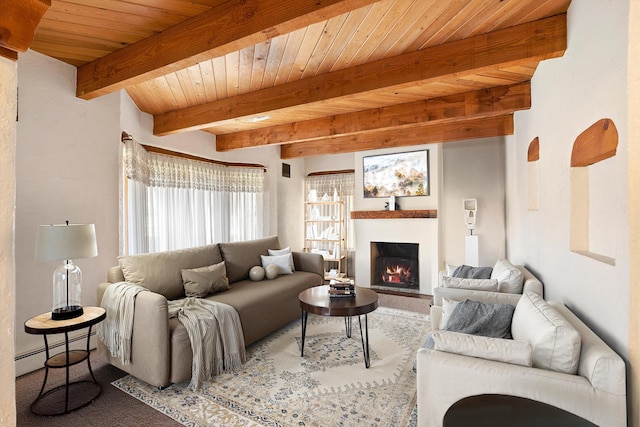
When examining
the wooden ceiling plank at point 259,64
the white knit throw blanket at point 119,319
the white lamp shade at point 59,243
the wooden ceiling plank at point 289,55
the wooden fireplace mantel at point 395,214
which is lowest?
the white knit throw blanket at point 119,319

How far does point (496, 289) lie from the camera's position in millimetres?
2604

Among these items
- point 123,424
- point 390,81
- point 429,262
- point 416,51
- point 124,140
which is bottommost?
point 123,424

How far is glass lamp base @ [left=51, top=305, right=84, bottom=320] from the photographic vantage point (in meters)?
2.15

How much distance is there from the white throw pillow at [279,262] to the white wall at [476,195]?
8.65ft

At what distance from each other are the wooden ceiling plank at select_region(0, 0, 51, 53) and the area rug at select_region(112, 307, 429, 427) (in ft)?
6.72

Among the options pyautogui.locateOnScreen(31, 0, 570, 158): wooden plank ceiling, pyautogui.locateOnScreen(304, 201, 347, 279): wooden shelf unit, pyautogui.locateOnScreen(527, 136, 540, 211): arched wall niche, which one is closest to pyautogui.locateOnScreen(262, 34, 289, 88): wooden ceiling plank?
pyautogui.locateOnScreen(31, 0, 570, 158): wooden plank ceiling

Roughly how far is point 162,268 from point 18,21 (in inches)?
102

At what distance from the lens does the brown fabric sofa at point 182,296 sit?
2252 millimetres

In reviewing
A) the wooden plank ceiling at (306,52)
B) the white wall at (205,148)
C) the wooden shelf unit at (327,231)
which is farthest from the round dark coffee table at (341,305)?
the wooden shelf unit at (327,231)

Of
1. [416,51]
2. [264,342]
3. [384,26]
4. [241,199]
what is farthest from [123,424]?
[241,199]

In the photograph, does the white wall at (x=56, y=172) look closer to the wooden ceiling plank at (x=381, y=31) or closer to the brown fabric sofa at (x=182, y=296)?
the brown fabric sofa at (x=182, y=296)

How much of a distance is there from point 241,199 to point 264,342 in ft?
8.75

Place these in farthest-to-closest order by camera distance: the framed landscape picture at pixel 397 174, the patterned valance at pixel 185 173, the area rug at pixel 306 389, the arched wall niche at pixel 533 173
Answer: the framed landscape picture at pixel 397 174
the patterned valance at pixel 185 173
the arched wall niche at pixel 533 173
the area rug at pixel 306 389

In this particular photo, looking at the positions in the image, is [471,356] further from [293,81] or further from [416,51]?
[293,81]
